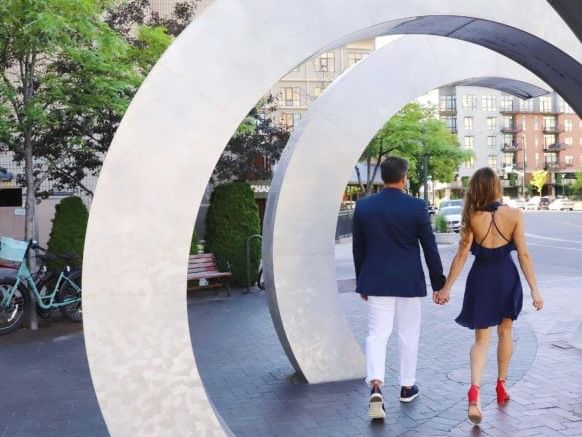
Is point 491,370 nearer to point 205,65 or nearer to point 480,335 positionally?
point 480,335

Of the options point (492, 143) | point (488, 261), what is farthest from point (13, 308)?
point (492, 143)

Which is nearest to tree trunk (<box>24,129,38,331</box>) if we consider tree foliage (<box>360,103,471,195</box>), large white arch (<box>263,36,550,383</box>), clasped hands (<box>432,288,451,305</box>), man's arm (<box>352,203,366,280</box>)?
large white arch (<box>263,36,550,383</box>)

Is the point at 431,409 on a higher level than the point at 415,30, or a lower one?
lower

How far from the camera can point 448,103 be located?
87.1 m

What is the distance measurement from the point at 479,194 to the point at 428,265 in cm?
66

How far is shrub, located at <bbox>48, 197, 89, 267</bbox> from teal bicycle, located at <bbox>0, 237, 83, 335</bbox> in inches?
32.1

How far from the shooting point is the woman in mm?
4719

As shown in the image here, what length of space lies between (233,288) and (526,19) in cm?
941

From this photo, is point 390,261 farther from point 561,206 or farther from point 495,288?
point 561,206

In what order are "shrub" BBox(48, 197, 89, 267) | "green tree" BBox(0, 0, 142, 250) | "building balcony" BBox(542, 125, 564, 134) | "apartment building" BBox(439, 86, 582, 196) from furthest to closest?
"building balcony" BBox(542, 125, 564, 134), "apartment building" BBox(439, 86, 582, 196), "shrub" BBox(48, 197, 89, 267), "green tree" BBox(0, 0, 142, 250)

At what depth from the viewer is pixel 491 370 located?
242 inches

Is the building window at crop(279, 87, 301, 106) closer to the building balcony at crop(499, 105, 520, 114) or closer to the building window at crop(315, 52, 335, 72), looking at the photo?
the building window at crop(315, 52, 335, 72)

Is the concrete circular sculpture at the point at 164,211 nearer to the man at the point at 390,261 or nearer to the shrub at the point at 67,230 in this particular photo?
the man at the point at 390,261

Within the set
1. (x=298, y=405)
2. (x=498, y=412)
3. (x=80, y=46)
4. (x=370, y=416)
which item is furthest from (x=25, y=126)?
(x=498, y=412)
